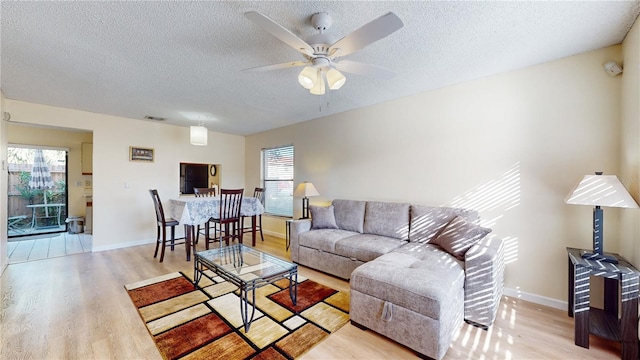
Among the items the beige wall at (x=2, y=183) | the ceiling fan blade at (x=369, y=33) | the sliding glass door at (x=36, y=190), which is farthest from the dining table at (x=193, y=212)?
the sliding glass door at (x=36, y=190)

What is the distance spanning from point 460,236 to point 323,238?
1548 mm

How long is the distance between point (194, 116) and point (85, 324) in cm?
332

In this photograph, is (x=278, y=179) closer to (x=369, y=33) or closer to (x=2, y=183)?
(x=2, y=183)

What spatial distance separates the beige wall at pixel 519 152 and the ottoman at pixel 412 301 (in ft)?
3.33

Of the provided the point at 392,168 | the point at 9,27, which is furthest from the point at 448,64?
the point at 9,27

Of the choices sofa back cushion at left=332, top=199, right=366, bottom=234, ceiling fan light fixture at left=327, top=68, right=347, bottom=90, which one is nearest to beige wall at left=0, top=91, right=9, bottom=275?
ceiling fan light fixture at left=327, top=68, right=347, bottom=90

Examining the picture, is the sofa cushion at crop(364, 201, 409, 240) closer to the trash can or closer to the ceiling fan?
the ceiling fan

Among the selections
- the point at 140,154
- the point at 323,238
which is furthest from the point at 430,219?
the point at 140,154

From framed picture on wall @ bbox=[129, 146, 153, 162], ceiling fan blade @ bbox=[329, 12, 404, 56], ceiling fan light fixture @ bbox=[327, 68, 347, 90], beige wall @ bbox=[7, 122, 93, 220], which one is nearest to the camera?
ceiling fan blade @ bbox=[329, 12, 404, 56]

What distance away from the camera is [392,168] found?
3.56 metres

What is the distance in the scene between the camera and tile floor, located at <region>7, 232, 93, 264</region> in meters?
3.87

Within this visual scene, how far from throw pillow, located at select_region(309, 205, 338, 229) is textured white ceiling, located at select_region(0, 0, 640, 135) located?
65.3 inches

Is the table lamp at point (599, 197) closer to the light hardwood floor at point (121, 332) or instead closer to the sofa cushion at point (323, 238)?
the light hardwood floor at point (121, 332)

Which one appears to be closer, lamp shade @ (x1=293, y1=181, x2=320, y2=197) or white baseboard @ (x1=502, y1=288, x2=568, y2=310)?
white baseboard @ (x1=502, y1=288, x2=568, y2=310)
